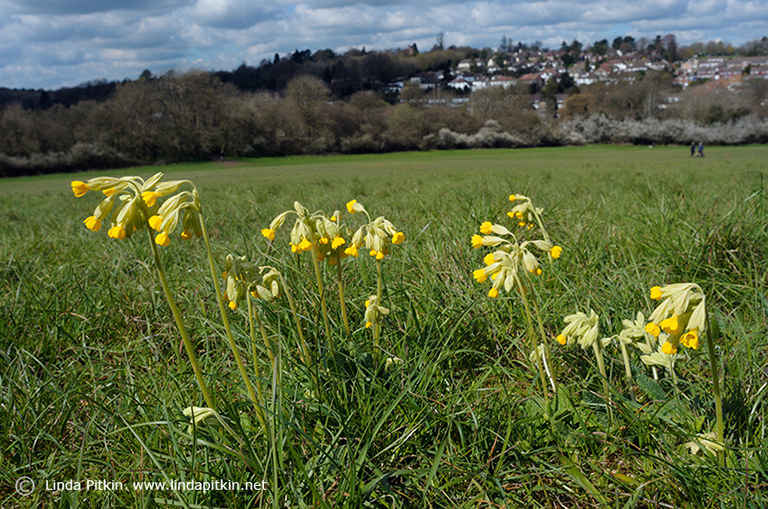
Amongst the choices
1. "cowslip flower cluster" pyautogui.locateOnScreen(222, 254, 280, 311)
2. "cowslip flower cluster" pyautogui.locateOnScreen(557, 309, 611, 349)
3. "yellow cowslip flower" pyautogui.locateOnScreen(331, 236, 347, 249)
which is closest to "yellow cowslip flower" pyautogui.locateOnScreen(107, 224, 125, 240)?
"cowslip flower cluster" pyautogui.locateOnScreen(222, 254, 280, 311)

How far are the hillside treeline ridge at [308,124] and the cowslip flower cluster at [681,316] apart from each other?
166 feet

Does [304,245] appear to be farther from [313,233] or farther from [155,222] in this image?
[155,222]

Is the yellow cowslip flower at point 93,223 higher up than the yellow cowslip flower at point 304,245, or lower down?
higher up

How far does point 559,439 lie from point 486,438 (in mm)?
233

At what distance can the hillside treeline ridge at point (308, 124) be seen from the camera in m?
45.2

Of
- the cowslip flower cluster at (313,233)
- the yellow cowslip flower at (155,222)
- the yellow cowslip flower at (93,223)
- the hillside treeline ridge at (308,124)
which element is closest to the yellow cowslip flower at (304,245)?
the cowslip flower cluster at (313,233)

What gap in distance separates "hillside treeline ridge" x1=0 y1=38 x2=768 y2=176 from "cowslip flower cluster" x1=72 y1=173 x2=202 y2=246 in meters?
49.5

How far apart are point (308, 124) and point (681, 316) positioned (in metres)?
57.6

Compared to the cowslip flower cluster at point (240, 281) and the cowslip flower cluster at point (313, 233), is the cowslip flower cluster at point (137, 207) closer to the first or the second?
the cowslip flower cluster at point (240, 281)

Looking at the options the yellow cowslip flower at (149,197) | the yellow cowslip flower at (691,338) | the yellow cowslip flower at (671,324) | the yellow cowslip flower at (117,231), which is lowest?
the yellow cowslip flower at (691,338)

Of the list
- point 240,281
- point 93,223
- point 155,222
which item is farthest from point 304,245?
point 93,223

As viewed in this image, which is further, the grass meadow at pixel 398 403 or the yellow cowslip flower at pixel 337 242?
the yellow cowslip flower at pixel 337 242

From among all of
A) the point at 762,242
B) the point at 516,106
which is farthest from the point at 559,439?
the point at 516,106

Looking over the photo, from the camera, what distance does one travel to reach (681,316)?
117 cm
